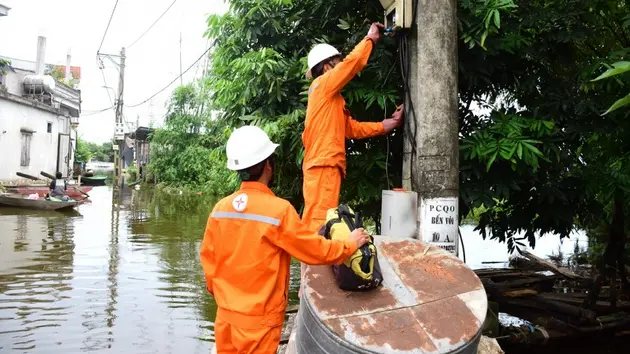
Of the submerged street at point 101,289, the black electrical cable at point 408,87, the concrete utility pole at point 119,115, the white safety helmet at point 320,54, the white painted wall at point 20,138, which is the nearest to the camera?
the black electrical cable at point 408,87

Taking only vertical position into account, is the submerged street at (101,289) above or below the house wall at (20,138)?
below

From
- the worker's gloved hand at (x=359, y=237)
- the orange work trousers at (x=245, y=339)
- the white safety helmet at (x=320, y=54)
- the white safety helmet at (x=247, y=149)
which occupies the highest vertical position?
the white safety helmet at (x=320, y=54)

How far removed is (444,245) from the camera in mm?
3830

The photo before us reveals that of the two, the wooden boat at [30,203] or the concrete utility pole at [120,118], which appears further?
the concrete utility pole at [120,118]

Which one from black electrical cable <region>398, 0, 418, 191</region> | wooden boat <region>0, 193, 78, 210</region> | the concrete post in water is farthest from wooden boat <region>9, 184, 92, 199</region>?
black electrical cable <region>398, 0, 418, 191</region>

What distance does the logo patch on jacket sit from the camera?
3.01 metres

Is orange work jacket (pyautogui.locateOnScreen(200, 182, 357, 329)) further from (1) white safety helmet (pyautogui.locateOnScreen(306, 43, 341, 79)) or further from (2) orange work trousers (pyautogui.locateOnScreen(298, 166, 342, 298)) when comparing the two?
(1) white safety helmet (pyautogui.locateOnScreen(306, 43, 341, 79))

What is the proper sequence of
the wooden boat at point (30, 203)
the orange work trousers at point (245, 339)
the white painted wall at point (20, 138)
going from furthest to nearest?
the white painted wall at point (20, 138) < the wooden boat at point (30, 203) < the orange work trousers at point (245, 339)

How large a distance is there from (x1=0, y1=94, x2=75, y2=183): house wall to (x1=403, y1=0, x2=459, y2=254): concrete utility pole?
2269 centimetres

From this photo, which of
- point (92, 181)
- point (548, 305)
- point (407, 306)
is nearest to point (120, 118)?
point (92, 181)

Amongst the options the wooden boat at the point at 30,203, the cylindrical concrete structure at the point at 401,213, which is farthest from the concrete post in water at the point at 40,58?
the cylindrical concrete structure at the point at 401,213

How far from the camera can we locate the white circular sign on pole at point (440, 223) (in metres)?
3.84

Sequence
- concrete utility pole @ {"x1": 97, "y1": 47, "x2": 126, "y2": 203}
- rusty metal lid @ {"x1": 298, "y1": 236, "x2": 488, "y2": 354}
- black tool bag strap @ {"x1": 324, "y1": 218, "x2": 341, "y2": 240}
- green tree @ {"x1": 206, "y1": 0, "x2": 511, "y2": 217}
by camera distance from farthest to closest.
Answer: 1. concrete utility pole @ {"x1": 97, "y1": 47, "x2": 126, "y2": 203}
2. green tree @ {"x1": 206, "y1": 0, "x2": 511, "y2": 217}
3. black tool bag strap @ {"x1": 324, "y1": 218, "x2": 341, "y2": 240}
4. rusty metal lid @ {"x1": 298, "y1": 236, "x2": 488, "y2": 354}

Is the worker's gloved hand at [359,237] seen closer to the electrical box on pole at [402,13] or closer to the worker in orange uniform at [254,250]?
the worker in orange uniform at [254,250]
